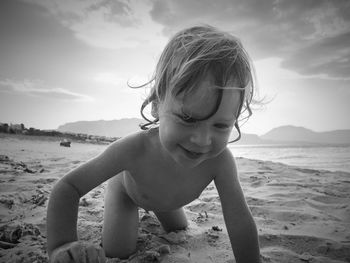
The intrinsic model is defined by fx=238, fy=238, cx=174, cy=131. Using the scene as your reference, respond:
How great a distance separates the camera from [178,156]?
1.41 metres

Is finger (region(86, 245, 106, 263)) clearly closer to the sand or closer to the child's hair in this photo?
the sand

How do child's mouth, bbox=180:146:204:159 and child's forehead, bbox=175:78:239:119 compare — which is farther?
child's mouth, bbox=180:146:204:159

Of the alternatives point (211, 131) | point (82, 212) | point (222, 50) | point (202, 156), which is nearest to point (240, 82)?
point (222, 50)

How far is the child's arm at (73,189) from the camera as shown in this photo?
134 centimetres

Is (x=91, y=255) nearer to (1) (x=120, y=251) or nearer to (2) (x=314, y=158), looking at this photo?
(1) (x=120, y=251)

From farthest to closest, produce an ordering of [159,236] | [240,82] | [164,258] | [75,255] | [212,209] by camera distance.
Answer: [212,209]
[159,236]
[164,258]
[240,82]
[75,255]

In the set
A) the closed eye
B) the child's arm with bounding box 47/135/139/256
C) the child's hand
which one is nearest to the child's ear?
the child's arm with bounding box 47/135/139/256

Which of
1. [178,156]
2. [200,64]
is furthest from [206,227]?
[200,64]

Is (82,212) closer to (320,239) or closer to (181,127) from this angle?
(181,127)

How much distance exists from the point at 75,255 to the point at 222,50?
1.34 meters

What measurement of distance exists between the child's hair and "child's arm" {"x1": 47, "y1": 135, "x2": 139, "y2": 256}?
0.45m

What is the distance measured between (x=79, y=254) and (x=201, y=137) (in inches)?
33.4

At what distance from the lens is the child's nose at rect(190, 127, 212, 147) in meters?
1.25

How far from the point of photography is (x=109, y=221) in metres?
1.96
